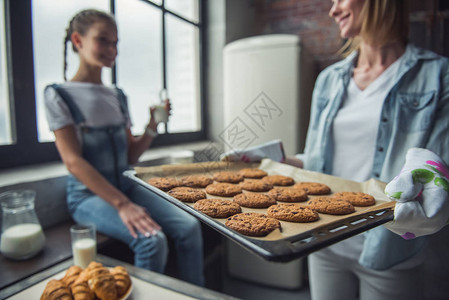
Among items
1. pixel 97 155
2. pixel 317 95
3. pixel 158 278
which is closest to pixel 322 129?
pixel 317 95

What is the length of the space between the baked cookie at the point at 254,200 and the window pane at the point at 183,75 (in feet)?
6.14

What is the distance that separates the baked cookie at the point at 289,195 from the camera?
92cm

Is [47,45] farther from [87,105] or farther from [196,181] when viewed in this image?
[196,181]

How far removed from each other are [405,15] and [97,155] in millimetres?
1439

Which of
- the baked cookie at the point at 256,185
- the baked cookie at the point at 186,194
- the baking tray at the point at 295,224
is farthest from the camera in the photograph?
the baked cookie at the point at 256,185

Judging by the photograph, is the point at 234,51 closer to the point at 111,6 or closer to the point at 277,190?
the point at 111,6

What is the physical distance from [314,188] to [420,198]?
0.40 m

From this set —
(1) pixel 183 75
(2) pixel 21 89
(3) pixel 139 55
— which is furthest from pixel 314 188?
(1) pixel 183 75

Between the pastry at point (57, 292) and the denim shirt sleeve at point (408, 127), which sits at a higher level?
the denim shirt sleeve at point (408, 127)

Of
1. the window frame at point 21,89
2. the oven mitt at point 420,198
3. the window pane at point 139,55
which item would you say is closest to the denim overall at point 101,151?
the window frame at point 21,89

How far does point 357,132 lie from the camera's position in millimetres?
1111

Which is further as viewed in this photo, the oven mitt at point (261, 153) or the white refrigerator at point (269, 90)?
the white refrigerator at point (269, 90)

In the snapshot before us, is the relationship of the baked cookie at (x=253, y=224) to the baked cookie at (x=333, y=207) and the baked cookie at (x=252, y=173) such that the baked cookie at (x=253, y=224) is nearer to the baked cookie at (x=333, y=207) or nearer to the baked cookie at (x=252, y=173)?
the baked cookie at (x=333, y=207)

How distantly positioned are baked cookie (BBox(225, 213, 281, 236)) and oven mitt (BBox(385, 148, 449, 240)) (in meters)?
0.24
